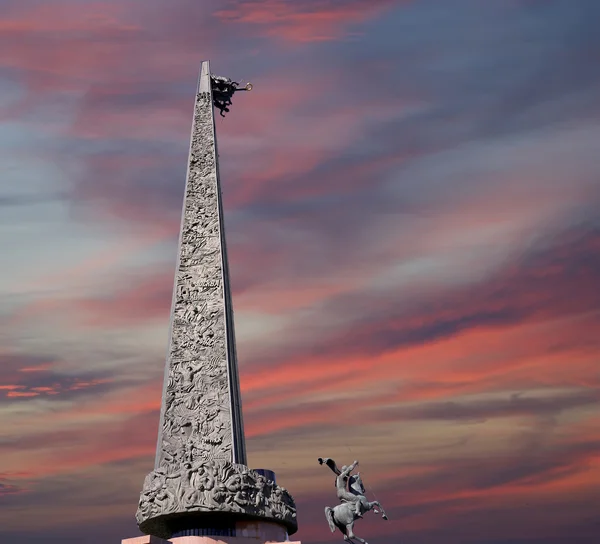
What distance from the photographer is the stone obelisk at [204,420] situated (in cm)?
2447

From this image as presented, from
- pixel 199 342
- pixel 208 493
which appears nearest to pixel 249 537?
pixel 208 493

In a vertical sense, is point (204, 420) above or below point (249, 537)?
above

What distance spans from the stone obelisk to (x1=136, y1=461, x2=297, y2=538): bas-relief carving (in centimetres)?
2

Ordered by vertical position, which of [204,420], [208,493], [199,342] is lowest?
[208,493]

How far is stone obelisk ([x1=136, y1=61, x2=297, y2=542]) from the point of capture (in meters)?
24.5

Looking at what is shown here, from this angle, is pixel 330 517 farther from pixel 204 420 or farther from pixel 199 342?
pixel 199 342

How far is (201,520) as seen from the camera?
2456cm

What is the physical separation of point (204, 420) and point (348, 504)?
4.39m

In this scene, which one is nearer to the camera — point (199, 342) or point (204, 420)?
point (204, 420)

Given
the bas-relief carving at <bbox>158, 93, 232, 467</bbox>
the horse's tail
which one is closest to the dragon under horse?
the horse's tail

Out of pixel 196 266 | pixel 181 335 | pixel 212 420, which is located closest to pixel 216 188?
pixel 196 266

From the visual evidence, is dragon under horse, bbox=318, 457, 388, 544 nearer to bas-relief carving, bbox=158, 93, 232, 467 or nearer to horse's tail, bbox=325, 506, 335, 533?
horse's tail, bbox=325, 506, 335, 533

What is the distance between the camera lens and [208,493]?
24.2 meters

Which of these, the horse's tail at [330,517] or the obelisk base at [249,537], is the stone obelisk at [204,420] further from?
the horse's tail at [330,517]
